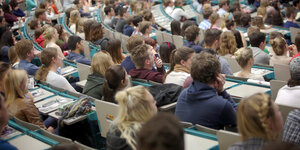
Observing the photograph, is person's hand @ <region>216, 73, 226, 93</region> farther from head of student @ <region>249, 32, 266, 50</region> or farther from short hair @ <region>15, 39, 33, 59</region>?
short hair @ <region>15, 39, 33, 59</region>

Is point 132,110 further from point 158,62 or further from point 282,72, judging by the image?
point 282,72

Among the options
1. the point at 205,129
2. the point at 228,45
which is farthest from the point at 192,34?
the point at 205,129

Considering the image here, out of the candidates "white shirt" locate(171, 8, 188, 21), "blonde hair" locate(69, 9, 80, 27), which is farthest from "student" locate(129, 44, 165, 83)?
"white shirt" locate(171, 8, 188, 21)

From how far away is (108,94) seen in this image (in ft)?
14.2

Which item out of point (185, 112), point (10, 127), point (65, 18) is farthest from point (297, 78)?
point (65, 18)

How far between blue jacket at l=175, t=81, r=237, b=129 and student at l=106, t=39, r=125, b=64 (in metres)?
2.70

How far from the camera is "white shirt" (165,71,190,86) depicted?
4.71 metres

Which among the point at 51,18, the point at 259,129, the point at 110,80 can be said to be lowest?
the point at 51,18

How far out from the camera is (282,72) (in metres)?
5.32

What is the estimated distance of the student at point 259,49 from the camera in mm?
6366

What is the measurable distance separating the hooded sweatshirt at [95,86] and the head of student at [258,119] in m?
2.62

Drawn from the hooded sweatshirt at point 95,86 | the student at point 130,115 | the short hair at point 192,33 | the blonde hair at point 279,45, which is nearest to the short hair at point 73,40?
the short hair at point 192,33

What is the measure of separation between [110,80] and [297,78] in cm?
187

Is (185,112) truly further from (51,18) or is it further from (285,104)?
(51,18)
